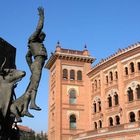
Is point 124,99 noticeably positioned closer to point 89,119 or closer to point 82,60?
point 89,119

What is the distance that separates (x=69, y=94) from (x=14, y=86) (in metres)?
41.1

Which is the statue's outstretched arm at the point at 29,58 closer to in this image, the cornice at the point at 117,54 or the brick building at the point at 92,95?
the brick building at the point at 92,95

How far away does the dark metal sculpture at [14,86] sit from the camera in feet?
17.4

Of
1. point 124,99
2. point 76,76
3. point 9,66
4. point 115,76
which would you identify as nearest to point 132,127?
point 124,99

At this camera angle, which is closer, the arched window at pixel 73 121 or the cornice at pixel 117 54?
the cornice at pixel 117 54

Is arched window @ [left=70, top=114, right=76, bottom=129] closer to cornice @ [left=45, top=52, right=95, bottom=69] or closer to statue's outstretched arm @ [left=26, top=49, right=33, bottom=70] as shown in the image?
cornice @ [left=45, top=52, right=95, bottom=69]

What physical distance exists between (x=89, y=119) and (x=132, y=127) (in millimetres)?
14692

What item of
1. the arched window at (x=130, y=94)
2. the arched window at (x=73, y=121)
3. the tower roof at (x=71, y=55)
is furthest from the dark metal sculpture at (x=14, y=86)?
the tower roof at (x=71, y=55)

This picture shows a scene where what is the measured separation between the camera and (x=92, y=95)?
4597 centimetres

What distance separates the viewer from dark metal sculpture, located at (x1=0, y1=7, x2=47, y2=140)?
531 cm

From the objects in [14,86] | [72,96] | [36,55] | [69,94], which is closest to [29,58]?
[36,55]

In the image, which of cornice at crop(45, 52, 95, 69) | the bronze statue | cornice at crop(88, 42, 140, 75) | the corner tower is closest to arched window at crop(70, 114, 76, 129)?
the corner tower

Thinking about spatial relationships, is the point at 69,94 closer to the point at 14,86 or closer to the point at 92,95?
the point at 92,95

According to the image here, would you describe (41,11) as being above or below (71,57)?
below
